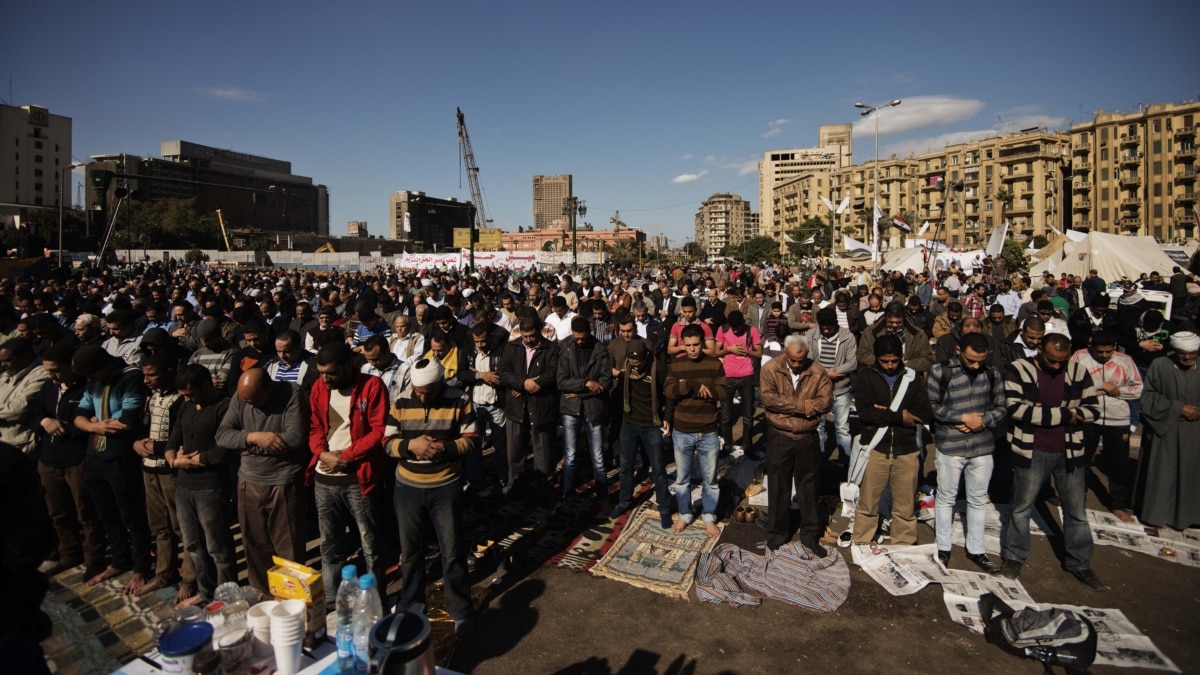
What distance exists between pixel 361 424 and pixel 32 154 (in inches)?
5221

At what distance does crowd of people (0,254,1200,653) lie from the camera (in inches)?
164

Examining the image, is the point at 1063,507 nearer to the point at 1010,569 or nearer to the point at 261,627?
the point at 1010,569

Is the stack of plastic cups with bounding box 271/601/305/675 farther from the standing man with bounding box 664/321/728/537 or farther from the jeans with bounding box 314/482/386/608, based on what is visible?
the standing man with bounding box 664/321/728/537

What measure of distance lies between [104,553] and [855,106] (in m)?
31.9

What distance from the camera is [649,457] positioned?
19.2ft

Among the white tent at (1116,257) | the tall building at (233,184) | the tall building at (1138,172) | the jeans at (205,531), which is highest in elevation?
the tall building at (233,184)

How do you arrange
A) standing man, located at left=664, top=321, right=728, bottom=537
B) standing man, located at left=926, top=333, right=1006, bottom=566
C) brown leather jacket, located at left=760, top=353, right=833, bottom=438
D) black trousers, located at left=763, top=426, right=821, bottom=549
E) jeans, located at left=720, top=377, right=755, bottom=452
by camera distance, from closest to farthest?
standing man, located at left=926, top=333, right=1006, bottom=566 → brown leather jacket, located at left=760, top=353, right=833, bottom=438 → black trousers, located at left=763, top=426, right=821, bottom=549 → standing man, located at left=664, top=321, right=728, bottom=537 → jeans, located at left=720, top=377, right=755, bottom=452

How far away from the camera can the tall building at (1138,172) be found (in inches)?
2761

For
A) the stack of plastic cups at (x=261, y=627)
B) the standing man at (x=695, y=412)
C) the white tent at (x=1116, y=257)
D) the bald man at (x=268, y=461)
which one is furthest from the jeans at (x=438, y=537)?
the white tent at (x=1116, y=257)

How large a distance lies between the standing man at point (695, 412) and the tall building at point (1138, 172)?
8786 centimetres

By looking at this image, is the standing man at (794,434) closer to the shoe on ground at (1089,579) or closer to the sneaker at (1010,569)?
the sneaker at (1010,569)

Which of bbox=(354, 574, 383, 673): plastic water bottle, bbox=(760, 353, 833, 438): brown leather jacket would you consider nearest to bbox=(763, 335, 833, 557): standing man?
bbox=(760, 353, 833, 438): brown leather jacket

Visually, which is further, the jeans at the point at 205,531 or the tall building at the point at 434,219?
the tall building at the point at 434,219

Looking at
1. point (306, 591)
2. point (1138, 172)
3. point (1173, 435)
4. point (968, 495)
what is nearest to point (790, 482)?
point (968, 495)
